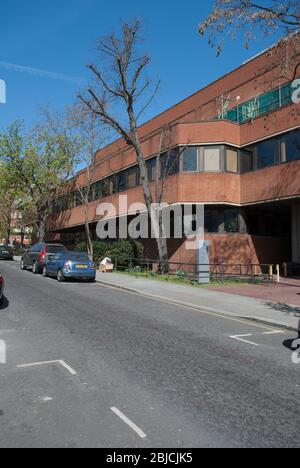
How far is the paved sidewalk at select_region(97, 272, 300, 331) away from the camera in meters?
10.6

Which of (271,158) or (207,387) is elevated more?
(271,158)

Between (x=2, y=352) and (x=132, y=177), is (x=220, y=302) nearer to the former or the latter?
(x=2, y=352)

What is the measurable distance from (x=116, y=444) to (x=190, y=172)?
19.2 meters

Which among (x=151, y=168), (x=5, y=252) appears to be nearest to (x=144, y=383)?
(x=151, y=168)

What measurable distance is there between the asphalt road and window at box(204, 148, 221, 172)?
524 inches

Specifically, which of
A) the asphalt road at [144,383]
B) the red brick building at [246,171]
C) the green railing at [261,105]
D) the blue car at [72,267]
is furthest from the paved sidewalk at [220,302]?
the green railing at [261,105]

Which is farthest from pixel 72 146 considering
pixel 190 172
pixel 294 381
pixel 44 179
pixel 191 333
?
pixel 294 381

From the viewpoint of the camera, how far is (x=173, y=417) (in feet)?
14.3

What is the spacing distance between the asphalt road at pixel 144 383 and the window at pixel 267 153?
42.0 ft

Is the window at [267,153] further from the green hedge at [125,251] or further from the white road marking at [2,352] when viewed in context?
the white road marking at [2,352]

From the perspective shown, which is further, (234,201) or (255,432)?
(234,201)

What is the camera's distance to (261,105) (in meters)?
22.2

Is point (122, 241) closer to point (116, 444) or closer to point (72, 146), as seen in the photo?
point (72, 146)

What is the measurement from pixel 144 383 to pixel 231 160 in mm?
18447
